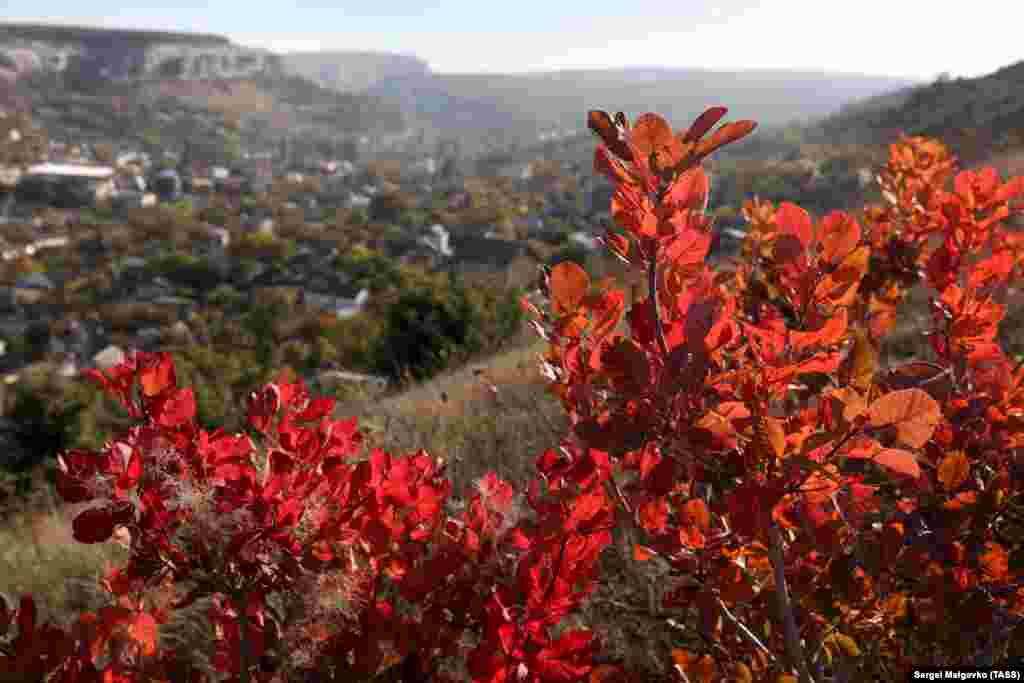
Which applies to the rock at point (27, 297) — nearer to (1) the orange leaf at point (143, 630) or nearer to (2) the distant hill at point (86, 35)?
(1) the orange leaf at point (143, 630)

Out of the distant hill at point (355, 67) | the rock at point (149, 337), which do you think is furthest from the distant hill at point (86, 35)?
the rock at point (149, 337)

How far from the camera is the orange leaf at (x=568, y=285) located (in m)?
0.71

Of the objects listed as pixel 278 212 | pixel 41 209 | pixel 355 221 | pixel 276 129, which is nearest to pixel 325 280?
pixel 355 221

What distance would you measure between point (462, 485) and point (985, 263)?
54.0 inches

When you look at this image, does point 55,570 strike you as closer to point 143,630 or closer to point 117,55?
point 143,630

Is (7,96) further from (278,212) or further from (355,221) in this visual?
(355,221)

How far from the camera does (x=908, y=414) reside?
0.57 metres

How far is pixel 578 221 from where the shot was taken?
1005 inches

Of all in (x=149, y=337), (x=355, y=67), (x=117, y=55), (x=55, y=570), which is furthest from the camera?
→ (x=355, y=67)

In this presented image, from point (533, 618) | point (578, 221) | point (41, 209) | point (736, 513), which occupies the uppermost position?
point (736, 513)

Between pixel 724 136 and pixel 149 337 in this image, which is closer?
pixel 724 136

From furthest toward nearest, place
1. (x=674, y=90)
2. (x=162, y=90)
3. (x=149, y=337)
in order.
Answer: (x=674, y=90) → (x=162, y=90) → (x=149, y=337)

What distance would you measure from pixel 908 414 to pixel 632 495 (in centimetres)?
40

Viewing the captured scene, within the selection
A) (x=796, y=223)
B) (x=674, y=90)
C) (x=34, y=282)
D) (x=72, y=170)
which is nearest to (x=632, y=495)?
(x=796, y=223)
